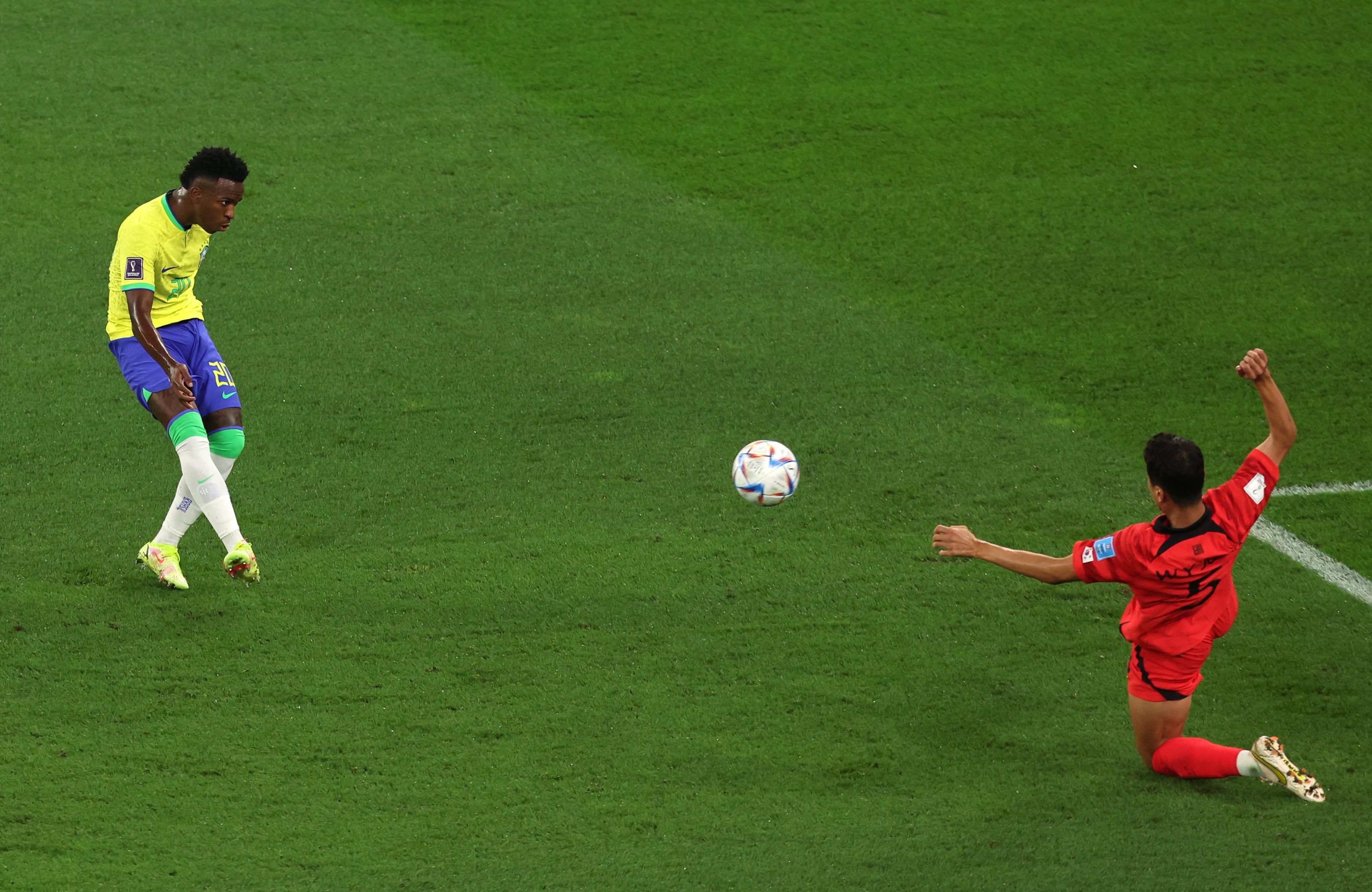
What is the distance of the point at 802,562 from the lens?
6.28 metres

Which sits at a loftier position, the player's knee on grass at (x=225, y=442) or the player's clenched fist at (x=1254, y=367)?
the player's clenched fist at (x=1254, y=367)

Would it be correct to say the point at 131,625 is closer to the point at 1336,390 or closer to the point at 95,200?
the point at 95,200

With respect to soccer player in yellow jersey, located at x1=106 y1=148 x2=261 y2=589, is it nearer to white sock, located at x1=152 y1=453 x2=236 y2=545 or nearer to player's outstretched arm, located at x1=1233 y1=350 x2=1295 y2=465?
white sock, located at x1=152 y1=453 x2=236 y2=545

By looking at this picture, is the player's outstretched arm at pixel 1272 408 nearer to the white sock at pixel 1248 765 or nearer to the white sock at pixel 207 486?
the white sock at pixel 1248 765

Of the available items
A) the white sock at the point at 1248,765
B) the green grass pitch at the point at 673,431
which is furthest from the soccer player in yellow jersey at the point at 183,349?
the white sock at the point at 1248,765

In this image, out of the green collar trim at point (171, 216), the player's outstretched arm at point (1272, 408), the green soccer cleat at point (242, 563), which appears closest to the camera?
the player's outstretched arm at point (1272, 408)

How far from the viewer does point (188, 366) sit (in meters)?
5.97

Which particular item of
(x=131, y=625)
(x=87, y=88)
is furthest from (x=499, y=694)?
(x=87, y=88)

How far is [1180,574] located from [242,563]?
11.6ft

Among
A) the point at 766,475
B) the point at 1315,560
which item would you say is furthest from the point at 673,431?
the point at 1315,560

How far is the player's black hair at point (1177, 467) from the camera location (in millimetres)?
4465

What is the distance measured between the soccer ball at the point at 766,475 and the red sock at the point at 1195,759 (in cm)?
186

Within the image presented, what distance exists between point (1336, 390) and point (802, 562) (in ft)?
11.5

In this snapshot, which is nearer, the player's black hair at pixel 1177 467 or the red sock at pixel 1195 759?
the player's black hair at pixel 1177 467
